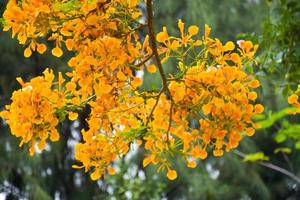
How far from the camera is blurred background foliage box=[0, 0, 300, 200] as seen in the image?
3451 millimetres

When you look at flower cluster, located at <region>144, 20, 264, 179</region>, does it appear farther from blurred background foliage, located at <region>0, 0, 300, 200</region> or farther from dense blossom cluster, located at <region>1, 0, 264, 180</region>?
blurred background foliage, located at <region>0, 0, 300, 200</region>

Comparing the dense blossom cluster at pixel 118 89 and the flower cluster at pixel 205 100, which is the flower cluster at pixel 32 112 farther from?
the flower cluster at pixel 205 100

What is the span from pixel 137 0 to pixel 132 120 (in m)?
0.20

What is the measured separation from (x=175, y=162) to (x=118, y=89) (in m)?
3.07

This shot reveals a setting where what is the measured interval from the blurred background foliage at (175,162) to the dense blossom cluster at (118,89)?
6.03 ft

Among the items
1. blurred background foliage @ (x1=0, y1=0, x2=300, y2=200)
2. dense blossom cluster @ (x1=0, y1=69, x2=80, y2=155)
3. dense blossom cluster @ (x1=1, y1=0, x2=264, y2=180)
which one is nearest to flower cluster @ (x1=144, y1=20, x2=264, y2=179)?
dense blossom cluster @ (x1=1, y1=0, x2=264, y2=180)

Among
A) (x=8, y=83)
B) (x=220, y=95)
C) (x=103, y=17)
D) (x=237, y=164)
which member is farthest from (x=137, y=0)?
(x=237, y=164)

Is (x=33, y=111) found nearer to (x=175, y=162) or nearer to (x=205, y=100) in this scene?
(x=205, y=100)

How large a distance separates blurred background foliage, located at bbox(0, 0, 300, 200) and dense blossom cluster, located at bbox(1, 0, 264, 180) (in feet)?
6.03

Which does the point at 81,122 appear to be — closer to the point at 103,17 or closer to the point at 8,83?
the point at 8,83

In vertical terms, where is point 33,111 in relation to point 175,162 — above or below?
above

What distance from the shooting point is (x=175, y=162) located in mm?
3906

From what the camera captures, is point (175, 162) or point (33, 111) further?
point (175, 162)

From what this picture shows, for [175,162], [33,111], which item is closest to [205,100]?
[33,111]
